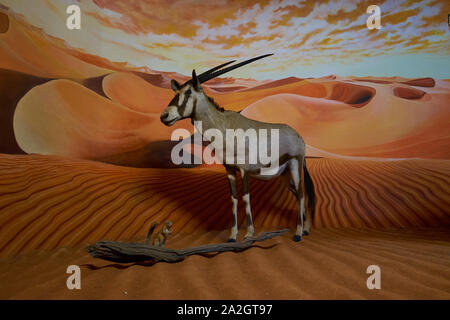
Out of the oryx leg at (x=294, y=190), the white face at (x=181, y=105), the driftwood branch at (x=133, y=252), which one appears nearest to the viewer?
the driftwood branch at (x=133, y=252)

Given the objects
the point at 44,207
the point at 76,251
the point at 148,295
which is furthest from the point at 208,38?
the point at 148,295

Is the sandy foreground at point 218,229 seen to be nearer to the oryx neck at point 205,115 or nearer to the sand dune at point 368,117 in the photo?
the sand dune at point 368,117

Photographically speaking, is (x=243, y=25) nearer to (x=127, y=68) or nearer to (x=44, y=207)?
(x=127, y=68)

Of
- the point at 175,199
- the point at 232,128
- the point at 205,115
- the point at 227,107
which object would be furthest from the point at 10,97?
the point at 232,128

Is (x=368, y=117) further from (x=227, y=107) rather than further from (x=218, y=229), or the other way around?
(x=218, y=229)

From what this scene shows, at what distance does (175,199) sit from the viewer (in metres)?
4.66

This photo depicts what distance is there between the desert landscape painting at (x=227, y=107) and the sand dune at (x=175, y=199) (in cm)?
2

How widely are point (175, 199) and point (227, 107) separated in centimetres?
242

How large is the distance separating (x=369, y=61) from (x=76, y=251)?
19.0 ft

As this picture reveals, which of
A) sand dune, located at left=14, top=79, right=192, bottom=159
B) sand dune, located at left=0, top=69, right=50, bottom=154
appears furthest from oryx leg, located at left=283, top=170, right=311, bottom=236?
sand dune, located at left=0, top=69, right=50, bottom=154

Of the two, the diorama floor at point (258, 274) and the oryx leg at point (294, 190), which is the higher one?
the oryx leg at point (294, 190)

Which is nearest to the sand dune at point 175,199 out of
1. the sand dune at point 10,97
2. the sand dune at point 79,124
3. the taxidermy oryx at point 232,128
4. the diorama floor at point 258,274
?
the sand dune at point 10,97

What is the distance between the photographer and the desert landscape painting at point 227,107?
12.4 feet

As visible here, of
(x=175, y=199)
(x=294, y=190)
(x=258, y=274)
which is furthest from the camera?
(x=175, y=199)
